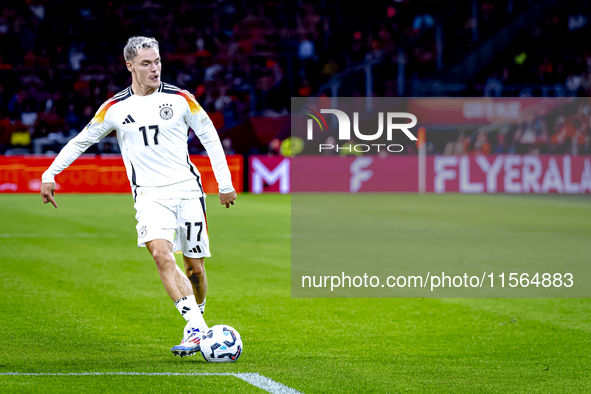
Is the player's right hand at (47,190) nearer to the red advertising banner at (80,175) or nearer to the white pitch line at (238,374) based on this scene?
the white pitch line at (238,374)

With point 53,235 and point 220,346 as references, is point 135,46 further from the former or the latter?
point 53,235

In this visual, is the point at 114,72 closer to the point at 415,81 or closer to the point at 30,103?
the point at 30,103

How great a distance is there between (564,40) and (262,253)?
20525mm

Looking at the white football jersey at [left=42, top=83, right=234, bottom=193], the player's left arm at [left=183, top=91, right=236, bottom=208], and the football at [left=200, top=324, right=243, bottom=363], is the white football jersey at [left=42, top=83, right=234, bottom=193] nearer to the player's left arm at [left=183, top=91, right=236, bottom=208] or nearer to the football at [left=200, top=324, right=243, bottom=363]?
the player's left arm at [left=183, top=91, right=236, bottom=208]

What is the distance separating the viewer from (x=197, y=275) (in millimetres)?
5961

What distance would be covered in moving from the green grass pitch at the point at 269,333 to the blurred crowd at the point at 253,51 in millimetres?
16059

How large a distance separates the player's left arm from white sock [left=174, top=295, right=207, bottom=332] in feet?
2.29

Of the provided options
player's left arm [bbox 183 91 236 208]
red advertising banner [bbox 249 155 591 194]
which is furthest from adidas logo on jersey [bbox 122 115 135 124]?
red advertising banner [bbox 249 155 591 194]

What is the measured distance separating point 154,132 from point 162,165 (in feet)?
0.73

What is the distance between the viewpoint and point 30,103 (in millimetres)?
26391

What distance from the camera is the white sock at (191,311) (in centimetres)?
550

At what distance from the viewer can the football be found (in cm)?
534

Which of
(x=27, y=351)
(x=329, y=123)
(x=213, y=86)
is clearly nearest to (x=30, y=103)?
(x=213, y=86)

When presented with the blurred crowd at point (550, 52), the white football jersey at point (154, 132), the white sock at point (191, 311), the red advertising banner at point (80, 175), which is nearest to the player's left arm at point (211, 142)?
the white football jersey at point (154, 132)
